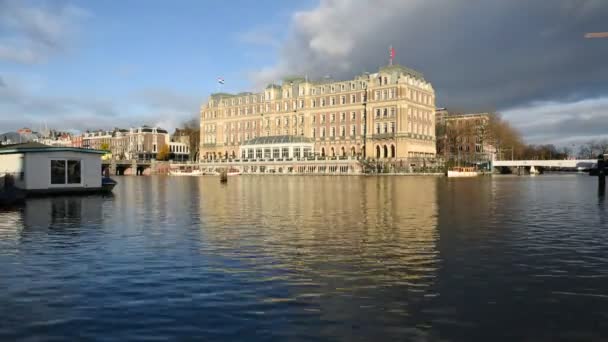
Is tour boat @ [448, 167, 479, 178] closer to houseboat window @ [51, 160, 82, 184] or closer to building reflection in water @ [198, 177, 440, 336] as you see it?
houseboat window @ [51, 160, 82, 184]

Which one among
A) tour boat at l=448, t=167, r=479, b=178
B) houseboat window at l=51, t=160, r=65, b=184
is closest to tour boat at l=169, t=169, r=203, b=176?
tour boat at l=448, t=167, r=479, b=178

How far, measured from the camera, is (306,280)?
1344 cm

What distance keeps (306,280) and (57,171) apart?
4088 cm

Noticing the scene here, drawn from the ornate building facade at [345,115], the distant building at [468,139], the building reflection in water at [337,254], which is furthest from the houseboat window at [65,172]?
the distant building at [468,139]

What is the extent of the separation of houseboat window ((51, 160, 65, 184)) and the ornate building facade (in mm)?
95190

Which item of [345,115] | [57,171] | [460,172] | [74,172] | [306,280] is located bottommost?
[306,280]

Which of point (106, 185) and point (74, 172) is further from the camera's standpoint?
point (106, 185)

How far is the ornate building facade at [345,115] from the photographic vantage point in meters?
132

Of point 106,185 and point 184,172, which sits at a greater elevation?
point 184,172

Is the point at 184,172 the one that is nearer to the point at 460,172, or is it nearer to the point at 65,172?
the point at 460,172

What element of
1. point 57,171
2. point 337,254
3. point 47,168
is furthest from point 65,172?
point 337,254

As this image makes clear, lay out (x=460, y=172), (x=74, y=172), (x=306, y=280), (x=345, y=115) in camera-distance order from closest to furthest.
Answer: (x=306, y=280), (x=74, y=172), (x=460, y=172), (x=345, y=115)

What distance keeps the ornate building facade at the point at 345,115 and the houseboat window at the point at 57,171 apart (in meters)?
95.2

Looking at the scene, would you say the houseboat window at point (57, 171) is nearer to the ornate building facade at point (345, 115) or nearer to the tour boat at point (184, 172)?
the ornate building facade at point (345, 115)
